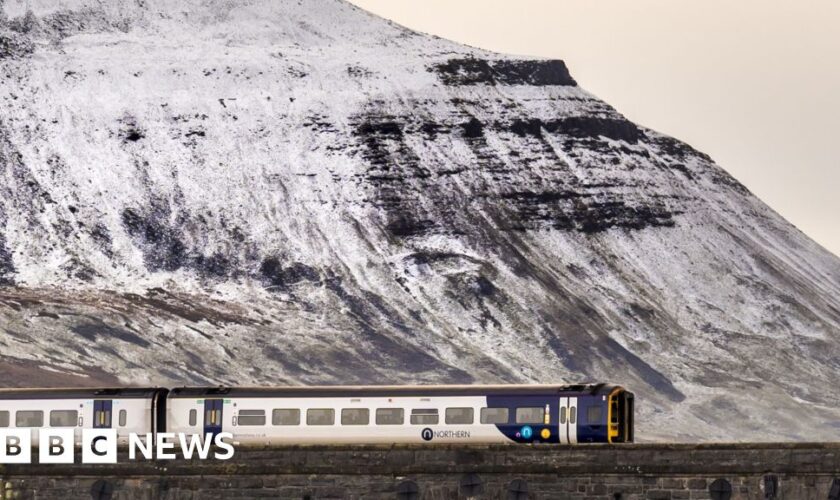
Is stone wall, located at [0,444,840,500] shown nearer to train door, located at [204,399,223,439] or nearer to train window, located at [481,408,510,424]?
train door, located at [204,399,223,439]

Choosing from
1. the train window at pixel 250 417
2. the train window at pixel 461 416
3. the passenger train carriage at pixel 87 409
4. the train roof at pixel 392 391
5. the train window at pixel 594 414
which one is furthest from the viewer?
the train window at pixel 461 416

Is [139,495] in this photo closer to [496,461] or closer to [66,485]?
[66,485]

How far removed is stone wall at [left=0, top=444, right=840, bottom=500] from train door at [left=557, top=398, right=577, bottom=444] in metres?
7.92

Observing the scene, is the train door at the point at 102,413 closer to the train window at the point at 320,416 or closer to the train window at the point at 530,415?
the train window at the point at 320,416

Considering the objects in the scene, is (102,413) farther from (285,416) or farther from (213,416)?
(285,416)

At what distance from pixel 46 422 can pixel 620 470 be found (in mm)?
21118

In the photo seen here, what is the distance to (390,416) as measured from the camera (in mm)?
83500

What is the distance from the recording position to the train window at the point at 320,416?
83500 millimetres

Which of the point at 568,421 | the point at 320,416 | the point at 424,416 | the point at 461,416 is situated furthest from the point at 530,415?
the point at 320,416

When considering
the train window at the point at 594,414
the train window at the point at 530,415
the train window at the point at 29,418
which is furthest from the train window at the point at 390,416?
the train window at the point at 29,418

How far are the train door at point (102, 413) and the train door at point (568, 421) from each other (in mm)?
14895

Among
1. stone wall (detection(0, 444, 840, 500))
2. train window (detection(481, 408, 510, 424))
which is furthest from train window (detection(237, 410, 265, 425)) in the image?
stone wall (detection(0, 444, 840, 500))

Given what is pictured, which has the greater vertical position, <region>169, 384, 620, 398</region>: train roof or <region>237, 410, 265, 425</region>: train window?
<region>169, 384, 620, 398</region>: train roof

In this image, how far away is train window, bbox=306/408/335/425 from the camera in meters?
83.5
